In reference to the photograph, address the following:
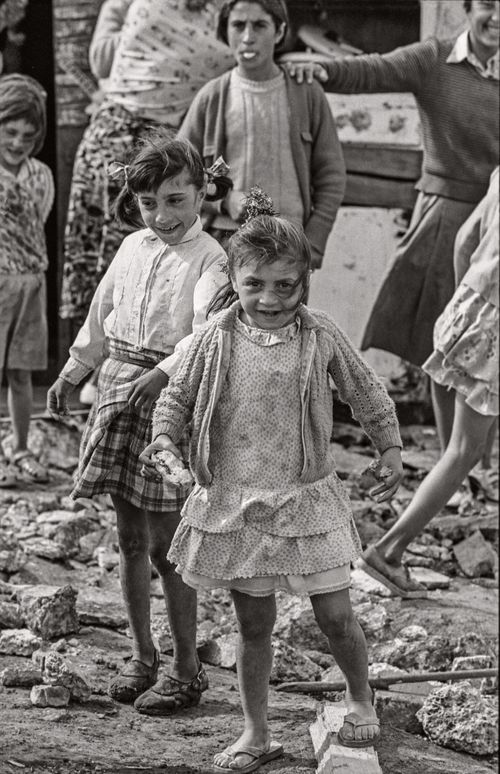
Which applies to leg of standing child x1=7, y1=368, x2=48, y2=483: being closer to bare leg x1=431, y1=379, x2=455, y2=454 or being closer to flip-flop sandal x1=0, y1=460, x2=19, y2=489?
flip-flop sandal x1=0, y1=460, x2=19, y2=489

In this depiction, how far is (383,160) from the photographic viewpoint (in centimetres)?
732

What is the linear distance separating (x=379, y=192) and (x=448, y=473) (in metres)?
3.05

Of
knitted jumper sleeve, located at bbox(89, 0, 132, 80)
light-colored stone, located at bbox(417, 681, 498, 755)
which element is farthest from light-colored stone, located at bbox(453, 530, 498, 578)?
knitted jumper sleeve, located at bbox(89, 0, 132, 80)

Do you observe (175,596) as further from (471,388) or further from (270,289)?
(471,388)

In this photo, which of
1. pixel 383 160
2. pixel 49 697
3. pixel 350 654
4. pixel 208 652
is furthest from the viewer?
pixel 383 160

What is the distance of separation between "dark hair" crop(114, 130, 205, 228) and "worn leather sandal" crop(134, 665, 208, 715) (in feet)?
4.65

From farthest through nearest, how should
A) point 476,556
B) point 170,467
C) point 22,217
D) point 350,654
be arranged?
point 22,217 < point 476,556 < point 350,654 < point 170,467

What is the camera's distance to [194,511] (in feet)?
10.9

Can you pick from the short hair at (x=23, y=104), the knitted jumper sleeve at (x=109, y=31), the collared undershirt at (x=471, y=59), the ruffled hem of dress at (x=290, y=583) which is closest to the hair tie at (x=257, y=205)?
the ruffled hem of dress at (x=290, y=583)

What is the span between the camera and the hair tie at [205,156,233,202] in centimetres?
380

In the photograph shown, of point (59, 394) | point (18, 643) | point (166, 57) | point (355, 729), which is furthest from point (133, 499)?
point (166, 57)

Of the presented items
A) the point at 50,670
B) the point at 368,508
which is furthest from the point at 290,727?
the point at 368,508

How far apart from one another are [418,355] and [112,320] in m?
2.59

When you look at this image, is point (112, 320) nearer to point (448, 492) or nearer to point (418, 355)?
point (448, 492)
